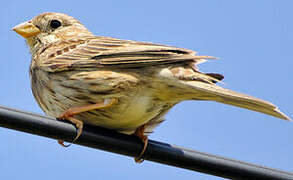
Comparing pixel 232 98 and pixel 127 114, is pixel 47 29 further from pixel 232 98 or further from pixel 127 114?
pixel 232 98

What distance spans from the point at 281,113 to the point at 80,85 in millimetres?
1697

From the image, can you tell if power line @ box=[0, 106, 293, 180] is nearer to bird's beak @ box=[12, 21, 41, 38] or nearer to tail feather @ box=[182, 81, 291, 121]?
tail feather @ box=[182, 81, 291, 121]

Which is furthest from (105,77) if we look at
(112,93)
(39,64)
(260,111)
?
(260,111)

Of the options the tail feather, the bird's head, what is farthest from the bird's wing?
the bird's head

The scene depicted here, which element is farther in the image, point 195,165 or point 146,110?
point 146,110

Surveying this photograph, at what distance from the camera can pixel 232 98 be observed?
169 inches

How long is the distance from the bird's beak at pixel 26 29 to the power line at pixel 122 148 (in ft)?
7.39

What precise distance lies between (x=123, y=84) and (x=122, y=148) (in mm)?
855

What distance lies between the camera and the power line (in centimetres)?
339

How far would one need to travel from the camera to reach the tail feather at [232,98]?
4.16m

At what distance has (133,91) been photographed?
15.4 feet

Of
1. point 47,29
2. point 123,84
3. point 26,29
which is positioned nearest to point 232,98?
point 123,84

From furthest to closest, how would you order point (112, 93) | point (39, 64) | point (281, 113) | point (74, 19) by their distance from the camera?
point (74, 19) < point (39, 64) < point (112, 93) < point (281, 113)

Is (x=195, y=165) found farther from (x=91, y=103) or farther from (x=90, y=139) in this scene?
(x=91, y=103)
